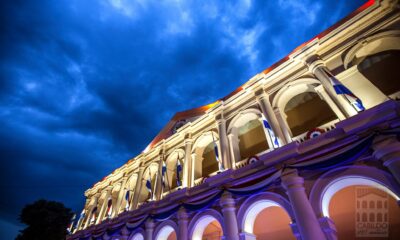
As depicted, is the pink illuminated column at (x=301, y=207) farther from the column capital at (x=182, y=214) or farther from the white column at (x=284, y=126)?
the column capital at (x=182, y=214)

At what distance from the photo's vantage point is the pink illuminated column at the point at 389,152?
5.12 m

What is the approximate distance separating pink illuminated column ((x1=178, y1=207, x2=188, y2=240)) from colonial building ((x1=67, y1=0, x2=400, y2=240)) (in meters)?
0.04

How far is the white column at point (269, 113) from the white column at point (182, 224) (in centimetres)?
582

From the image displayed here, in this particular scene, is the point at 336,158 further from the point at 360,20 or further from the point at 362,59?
the point at 360,20

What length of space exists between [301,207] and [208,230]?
6646mm

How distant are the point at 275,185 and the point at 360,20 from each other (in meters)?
7.47

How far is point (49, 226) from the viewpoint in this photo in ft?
81.2

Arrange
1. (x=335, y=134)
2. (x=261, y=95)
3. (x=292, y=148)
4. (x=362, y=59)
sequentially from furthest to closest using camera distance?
(x=261, y=95) → (x=362, y=59) → (x=292, y=148) → (x=335, y=134)

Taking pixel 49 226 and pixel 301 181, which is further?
pixel 49 226

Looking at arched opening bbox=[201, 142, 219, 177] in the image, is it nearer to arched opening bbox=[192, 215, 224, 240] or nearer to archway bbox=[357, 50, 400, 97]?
arched opening bbox=[192, 215, 224, 240]

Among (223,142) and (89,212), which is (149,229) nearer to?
(223,142)

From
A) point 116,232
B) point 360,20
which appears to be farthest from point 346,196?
point 116,232

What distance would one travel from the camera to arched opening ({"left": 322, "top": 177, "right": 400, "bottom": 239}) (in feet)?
21.0

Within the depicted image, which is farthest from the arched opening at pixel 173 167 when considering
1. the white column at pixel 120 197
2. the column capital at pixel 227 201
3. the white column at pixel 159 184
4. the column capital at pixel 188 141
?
the column capital at pixel 227 201
